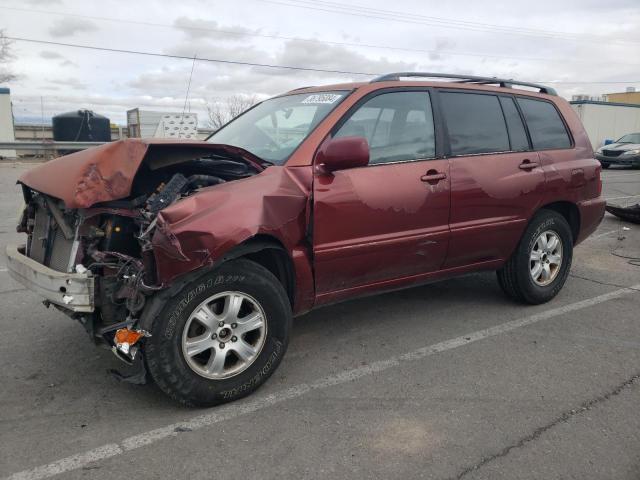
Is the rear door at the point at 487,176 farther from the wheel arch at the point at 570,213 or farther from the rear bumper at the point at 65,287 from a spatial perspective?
the rear bumper at the point at 65,287

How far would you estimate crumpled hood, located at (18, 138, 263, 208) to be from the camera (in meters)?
2.86

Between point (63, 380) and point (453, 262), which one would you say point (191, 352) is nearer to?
point (63, 380)

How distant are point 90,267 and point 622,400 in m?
3.15

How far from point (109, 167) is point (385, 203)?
1755 mm

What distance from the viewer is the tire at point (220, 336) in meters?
2.92

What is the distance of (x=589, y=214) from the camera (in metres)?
5.27

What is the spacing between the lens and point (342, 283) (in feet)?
12.1

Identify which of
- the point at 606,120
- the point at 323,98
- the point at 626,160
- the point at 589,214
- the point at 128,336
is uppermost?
the point at 323,98

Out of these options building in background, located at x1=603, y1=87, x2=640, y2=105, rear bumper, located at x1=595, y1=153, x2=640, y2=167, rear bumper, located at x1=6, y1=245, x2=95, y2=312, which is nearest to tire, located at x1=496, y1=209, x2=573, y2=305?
rear bumper, located at x1=6, y1=245, x2=95, y2=312

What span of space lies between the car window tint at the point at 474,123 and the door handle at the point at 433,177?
28cm

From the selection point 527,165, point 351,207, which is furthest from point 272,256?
point 527,165

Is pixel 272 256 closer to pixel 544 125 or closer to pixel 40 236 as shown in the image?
pixel 40 236

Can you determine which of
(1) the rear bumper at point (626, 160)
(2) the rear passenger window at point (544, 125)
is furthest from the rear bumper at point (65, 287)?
(1) the rear bumper at point (626, 160)

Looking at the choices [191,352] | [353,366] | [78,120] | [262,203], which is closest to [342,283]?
[353,366]
